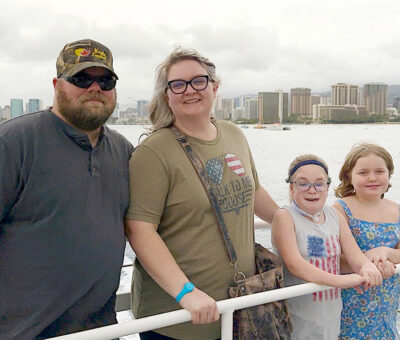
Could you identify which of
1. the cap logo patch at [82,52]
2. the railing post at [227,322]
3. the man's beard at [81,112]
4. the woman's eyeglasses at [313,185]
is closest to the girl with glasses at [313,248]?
the woman's eyeglasses at [313,185]

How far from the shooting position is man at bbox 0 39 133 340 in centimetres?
122

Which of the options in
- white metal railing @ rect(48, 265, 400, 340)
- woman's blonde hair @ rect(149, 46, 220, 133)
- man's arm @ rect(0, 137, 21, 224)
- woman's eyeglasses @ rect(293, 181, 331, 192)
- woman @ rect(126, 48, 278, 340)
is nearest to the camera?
white metal railing @ rect(48, 265, 400, 340)

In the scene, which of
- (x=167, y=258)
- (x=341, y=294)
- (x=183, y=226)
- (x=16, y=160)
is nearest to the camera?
(x=16, y=160)

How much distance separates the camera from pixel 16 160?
1.20 metres

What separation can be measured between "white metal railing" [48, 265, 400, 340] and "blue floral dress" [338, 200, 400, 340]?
1.28 ft

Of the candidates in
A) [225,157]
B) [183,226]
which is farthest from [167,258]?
[225,157]

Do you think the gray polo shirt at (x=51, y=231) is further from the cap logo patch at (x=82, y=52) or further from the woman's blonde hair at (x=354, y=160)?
the woman's blonde hair at (x=354, y=160)

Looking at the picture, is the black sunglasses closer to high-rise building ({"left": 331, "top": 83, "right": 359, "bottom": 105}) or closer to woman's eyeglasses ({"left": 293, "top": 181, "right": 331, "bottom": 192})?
woman's eyeglasses ({"left": 293, "top": 181, "right": 331, "bottom": 192})

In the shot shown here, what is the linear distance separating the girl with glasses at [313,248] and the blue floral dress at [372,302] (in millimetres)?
129

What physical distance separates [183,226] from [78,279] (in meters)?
0.37

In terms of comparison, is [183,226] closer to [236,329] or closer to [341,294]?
[236,329]

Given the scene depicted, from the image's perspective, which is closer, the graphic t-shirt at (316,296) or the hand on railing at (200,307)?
the hand on railing at (200,307)

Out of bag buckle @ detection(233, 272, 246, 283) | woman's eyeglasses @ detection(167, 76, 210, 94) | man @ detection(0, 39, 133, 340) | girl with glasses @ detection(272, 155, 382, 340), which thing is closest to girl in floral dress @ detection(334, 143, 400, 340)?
girl with glasses @ detection(272, 155, 382, 340)

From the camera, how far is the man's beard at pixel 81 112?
1332 millimetres
